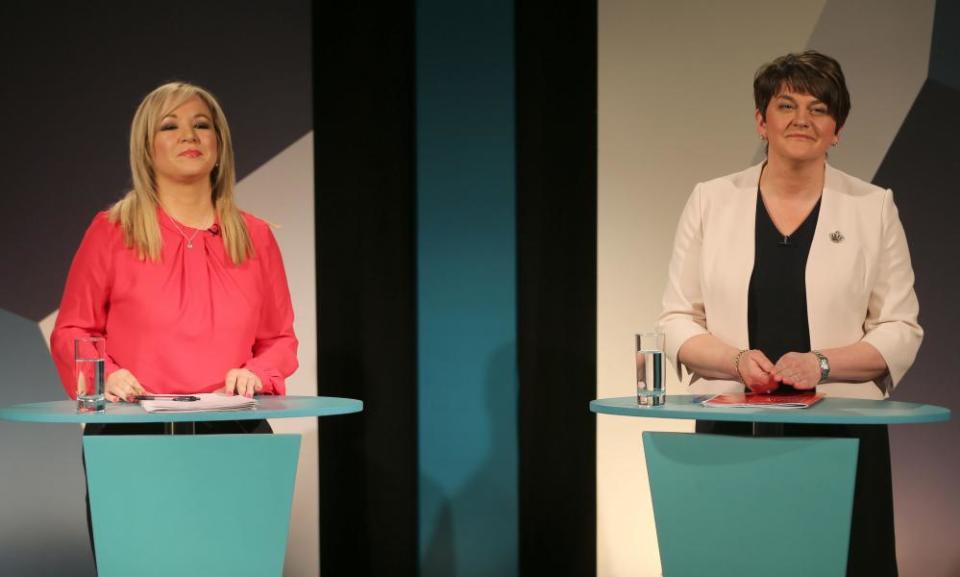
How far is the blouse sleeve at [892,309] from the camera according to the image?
2.94 m

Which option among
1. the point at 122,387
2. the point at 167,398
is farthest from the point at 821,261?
the point at 122,387

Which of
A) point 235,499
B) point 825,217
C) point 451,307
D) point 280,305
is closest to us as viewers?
point 235,499

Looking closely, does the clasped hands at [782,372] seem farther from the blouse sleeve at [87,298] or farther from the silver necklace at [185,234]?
the blouse sleeve at [87,298]

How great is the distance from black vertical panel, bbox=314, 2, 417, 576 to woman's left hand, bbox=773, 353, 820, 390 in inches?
67.6

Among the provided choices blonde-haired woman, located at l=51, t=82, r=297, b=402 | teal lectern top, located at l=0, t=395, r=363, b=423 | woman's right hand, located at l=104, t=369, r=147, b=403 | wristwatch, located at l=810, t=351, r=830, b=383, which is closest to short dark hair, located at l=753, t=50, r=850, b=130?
wristwatch, located at l=810, t=351, r=830, b=383

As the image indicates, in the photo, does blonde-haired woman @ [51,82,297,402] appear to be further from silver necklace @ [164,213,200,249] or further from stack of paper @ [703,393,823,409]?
stack of paper @ [703,393,823,409]

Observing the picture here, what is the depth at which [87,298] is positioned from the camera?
3.17 meters

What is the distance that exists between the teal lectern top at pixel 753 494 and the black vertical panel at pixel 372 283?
1625 mm

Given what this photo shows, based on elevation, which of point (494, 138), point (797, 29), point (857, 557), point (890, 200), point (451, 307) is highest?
point (797, 29)

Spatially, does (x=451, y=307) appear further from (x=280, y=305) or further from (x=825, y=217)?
(x=825, y=217)

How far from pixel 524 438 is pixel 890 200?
1665 mm

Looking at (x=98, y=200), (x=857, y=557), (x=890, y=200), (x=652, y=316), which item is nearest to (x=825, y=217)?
(x=890, y=200)

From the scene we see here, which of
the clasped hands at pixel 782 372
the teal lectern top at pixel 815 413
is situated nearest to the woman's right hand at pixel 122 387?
the teal lectern top at pixel 815 413

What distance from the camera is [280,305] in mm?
3395
